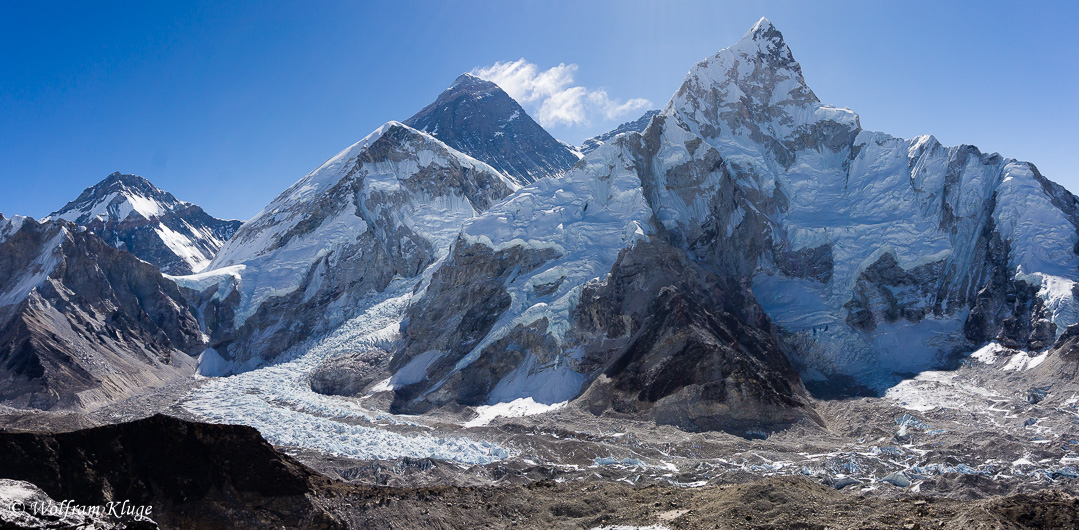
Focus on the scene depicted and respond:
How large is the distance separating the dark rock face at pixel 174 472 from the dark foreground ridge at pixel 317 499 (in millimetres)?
52

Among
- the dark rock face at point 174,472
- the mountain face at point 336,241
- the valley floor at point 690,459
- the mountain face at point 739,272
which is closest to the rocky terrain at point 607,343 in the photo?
the dark rock face at point 174,472

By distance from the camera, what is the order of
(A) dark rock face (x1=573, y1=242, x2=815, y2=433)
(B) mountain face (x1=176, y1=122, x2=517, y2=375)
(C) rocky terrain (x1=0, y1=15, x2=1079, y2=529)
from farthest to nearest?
(B) mountain face (x1=176, y1=122, x2=517, y2=375) → (A) dark rock face (x1=573, y1=242, x2=815, y2=433) → (C) rocky terrain (x1=0, y1=15, x2=1079, y2=529)

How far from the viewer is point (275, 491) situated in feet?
119

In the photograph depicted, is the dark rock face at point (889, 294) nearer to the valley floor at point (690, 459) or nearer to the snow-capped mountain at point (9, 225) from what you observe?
the valley floor at point (690, 459)

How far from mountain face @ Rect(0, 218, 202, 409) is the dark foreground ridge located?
68.9 meters

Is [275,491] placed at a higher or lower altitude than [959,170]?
lower

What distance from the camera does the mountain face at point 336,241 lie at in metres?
128

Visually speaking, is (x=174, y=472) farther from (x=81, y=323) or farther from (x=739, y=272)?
(x=739, y=272)

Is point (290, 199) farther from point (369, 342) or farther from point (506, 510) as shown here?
point (506, 510)

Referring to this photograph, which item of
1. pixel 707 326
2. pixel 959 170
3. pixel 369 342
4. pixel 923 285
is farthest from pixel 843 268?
pixel 369 342

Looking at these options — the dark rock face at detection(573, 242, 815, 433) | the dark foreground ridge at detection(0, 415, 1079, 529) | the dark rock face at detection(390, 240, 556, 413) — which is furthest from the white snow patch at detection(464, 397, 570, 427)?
the dark foreground ridge at detection(0, 415, 1079, 529)

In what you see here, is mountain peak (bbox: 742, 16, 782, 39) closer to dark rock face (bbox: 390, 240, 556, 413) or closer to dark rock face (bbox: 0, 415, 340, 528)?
dark rock face (bbox: 390, 240, 556, 413)

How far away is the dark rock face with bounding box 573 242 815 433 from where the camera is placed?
74125mm

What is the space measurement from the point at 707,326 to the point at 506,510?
50679 mm
